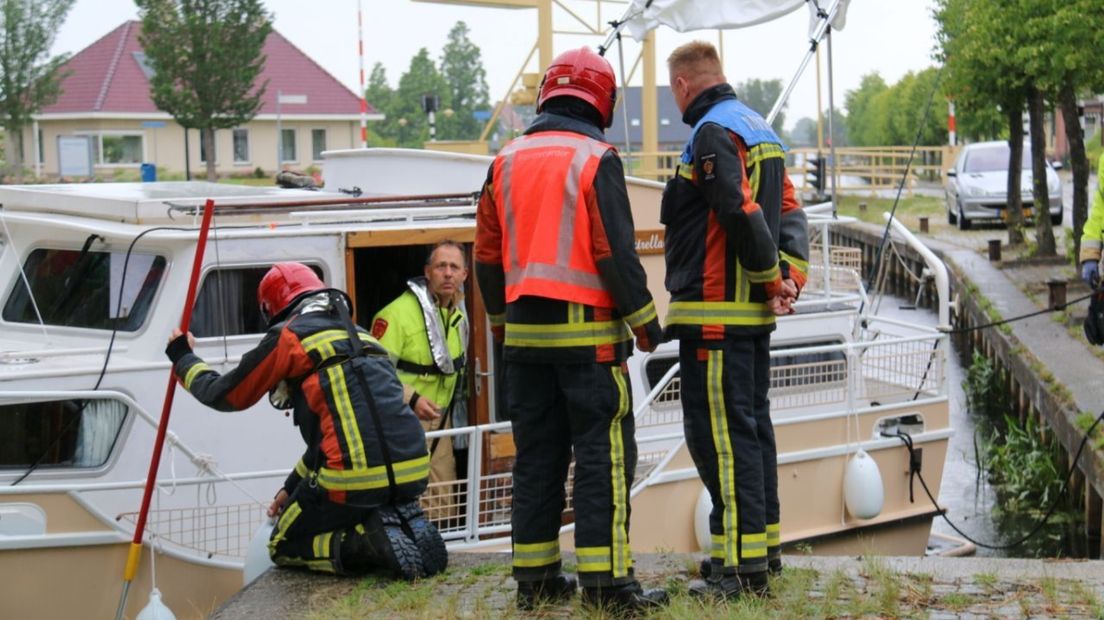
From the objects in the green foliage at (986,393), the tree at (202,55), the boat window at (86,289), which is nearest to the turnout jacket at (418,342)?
the boat window at (86,289)

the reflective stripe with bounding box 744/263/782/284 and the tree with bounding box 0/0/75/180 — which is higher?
the tree with bounding box 0/0/75/180

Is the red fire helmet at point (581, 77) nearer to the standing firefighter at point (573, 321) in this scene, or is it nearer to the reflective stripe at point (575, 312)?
the standing firefighter at point (573, 321)

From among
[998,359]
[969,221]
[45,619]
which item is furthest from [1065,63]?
[45,619]

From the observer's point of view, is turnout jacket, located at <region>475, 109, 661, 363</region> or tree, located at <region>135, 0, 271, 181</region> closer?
turnout jacket, located at <region>475, 109, 661, 363</region>

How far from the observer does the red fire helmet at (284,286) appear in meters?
6.47

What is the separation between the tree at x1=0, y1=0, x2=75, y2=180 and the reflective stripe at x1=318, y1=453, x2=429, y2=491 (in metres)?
44.2

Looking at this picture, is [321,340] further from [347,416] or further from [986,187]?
[986,187]

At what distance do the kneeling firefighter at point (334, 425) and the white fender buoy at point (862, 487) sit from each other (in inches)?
168

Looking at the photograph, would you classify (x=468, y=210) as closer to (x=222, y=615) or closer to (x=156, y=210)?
(x=156, y=210)

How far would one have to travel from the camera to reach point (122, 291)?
857 cm

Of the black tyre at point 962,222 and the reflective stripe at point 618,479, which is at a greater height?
the black tyre at point 962,222

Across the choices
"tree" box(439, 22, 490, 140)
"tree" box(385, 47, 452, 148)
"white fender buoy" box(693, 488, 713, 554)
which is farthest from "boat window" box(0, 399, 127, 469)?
"tree" box(439, 22, 490, 140)

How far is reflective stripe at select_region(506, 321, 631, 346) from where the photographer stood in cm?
557

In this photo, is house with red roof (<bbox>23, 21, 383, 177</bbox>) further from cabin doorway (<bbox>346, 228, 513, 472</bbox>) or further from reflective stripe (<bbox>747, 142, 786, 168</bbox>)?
reflective stripe (<bbox>747, 142, 786, 168</bbox>)
